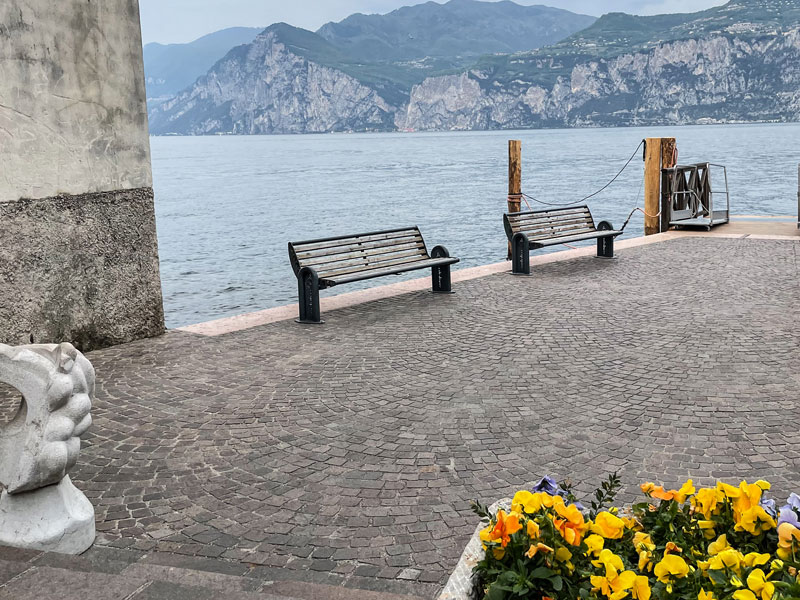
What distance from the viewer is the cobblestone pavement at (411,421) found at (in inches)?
151

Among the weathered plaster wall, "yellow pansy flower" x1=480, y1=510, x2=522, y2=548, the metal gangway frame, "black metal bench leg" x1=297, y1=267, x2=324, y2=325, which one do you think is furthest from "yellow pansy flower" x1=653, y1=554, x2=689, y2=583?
the metal gangway frame

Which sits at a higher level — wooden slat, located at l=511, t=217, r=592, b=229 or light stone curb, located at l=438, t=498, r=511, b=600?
wooden slat, located at l=511, t=217, r=592, b=229

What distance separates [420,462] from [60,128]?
423 cm

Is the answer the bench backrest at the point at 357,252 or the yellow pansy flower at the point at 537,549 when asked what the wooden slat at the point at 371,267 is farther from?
the yellow pansy flower at the point at 537,549

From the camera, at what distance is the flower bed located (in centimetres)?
207

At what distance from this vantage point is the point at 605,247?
40.7 ft

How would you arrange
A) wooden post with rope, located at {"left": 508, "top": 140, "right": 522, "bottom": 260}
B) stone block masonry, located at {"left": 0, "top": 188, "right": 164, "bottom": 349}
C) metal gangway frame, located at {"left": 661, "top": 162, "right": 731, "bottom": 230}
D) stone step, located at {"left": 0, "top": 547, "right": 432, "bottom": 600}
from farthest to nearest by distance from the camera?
metal gangway frame, located at {"left": 661, "top": 162, "right": 731, "bottom": 230}, wooden post with rope, located at {"left": 508, "top": 140, "right": 522, "bottom": 260}, stone block masonry, located at {"left": 0, "top": 188, "right": 164, "bottom": 349}, stone step, located at {"left": 0, "top": 547, "right": 432, "bottom": 600}

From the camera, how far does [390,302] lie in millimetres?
9227

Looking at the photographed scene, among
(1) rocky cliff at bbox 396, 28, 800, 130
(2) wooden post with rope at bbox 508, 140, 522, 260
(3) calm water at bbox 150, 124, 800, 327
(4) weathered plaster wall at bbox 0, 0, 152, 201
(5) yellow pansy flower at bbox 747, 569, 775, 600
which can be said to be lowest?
(3) calm water at bbox 150, 124, 800, 327

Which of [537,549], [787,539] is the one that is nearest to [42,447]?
[537,549]

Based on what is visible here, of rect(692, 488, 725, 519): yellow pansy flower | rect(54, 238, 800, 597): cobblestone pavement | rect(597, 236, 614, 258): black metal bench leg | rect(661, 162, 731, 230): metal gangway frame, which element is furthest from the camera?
rect(661, 162, 731, 230): metal gangway frame

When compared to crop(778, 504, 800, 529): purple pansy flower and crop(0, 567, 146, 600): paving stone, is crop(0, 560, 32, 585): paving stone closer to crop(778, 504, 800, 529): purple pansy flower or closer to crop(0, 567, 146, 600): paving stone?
crop(0, 567, 146, 600): paving stone

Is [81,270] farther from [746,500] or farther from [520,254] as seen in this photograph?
[746,500]

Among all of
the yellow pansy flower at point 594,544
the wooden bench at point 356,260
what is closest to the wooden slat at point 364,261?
the wooden bench at point 356,260
